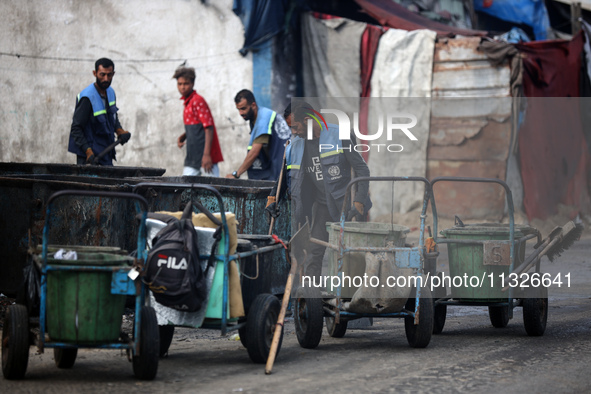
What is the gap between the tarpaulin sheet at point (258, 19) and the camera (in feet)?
44.2

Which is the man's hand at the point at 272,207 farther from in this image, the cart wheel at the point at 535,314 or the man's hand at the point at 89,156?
the man's hand at the point at 89,156

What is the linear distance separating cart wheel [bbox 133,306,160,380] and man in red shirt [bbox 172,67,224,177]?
4988mm

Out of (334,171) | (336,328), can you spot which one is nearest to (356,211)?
(334,171)

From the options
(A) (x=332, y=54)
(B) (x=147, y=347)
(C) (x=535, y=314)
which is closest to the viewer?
(B) (x=147, y=347)

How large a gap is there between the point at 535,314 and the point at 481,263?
0.57 metres

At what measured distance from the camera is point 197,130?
10070 millimetres

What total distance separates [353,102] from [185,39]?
2.99 m

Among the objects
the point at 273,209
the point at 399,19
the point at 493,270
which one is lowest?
the point at 493,270

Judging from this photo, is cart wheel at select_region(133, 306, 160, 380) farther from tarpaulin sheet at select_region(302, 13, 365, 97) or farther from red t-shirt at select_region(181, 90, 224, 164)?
tarpaulin sheet at select_region(302, 13, 365, 97)

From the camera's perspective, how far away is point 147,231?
537 centimetres

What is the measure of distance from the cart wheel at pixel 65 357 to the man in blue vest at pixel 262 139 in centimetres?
407

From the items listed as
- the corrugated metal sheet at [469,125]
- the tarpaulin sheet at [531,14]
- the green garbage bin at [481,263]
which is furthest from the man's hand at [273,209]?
the tarpaulin sheet at [531,14]

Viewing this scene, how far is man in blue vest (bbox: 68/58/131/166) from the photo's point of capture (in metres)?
9.01

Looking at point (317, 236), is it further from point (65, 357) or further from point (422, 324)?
point (65, 357)
